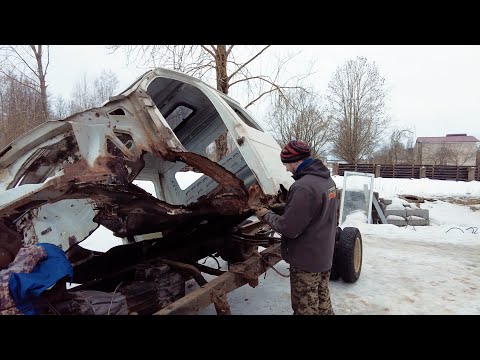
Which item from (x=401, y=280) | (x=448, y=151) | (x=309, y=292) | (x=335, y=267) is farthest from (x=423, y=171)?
(x=309, y=292)

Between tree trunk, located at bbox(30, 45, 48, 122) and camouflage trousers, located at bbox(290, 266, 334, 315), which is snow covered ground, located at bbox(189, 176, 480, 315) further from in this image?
tree trunk, located at bbox(30, 45, 48, 122)

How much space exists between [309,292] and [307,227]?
1.87 ft

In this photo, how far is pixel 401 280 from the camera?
5352mm

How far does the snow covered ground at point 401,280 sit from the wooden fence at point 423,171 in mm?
22680

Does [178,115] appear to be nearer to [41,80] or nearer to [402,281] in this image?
[402,281]

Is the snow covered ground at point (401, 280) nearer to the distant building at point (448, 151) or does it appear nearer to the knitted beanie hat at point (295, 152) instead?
the knitted beanie hat at point (295, 152)

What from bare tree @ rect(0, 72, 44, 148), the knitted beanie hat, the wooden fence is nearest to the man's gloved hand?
the knitted beanie hat

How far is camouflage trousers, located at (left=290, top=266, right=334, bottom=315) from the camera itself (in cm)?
313

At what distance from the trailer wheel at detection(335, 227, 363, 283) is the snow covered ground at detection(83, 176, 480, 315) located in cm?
16

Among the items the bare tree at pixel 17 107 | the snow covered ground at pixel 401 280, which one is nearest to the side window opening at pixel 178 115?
the snow covered ground at pixel 401 280

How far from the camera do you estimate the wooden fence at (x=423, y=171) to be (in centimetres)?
2917

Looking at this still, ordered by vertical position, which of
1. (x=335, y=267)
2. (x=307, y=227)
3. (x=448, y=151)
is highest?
(x=448, y=151)

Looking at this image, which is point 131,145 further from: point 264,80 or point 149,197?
point 264,80

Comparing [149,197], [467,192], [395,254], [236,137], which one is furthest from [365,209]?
[467,192]
